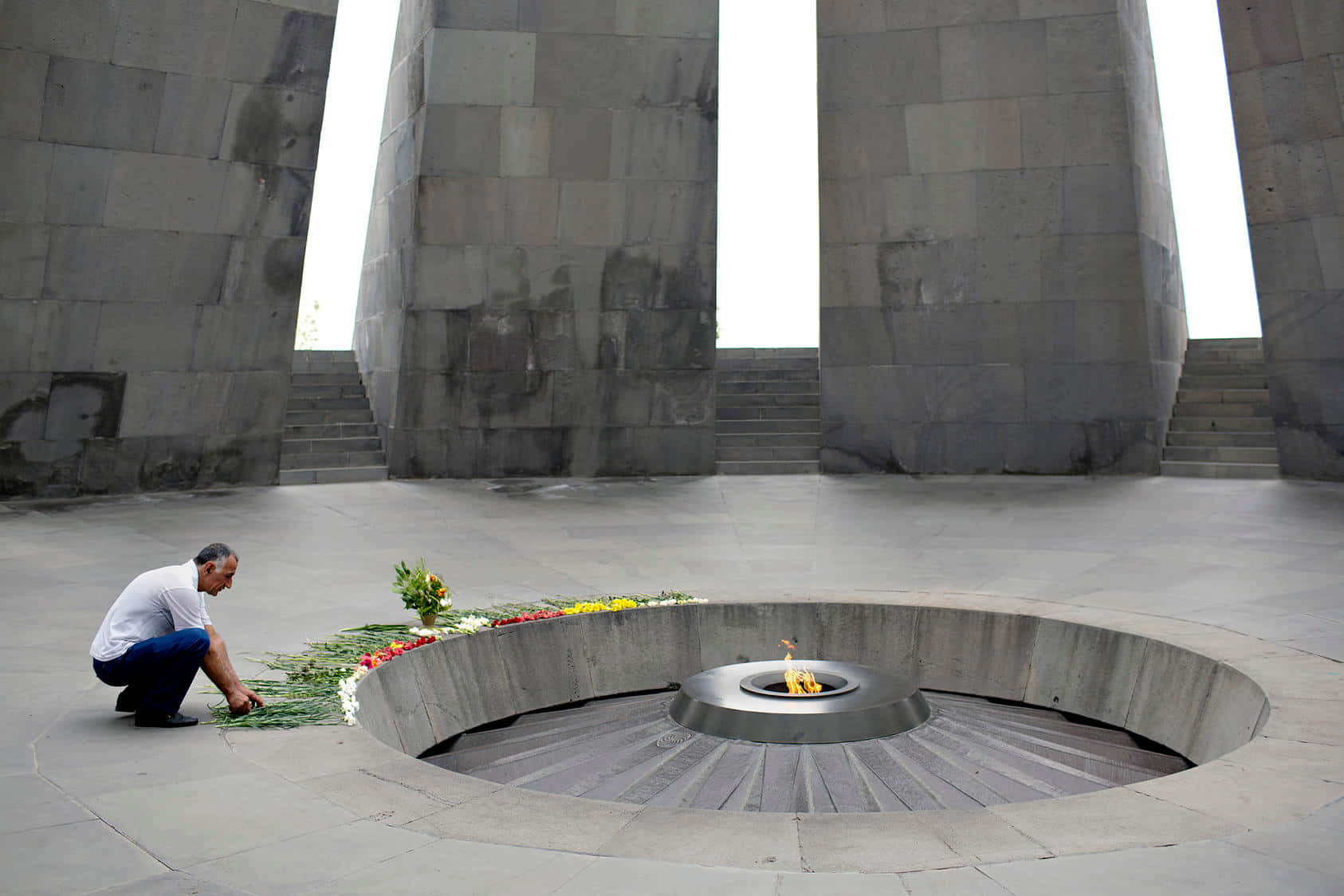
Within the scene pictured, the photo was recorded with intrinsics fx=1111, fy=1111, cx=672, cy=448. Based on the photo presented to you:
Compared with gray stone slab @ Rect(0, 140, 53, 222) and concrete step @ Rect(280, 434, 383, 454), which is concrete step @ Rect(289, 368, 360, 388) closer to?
concrete step @ Rect(280, 434, 383, 454)

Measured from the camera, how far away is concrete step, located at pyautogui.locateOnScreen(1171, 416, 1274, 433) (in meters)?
17.8

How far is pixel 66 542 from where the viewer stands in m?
11.6

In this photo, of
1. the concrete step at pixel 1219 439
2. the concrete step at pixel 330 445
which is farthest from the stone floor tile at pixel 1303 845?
the concrete step at pixel 330 445

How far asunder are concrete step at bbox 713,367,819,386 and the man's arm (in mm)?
15865

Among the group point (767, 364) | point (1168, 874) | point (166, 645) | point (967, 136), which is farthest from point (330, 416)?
point (1168, 874)

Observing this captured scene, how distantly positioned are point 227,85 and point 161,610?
36.7 ft

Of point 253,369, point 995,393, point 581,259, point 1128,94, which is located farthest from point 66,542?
point 1128,94

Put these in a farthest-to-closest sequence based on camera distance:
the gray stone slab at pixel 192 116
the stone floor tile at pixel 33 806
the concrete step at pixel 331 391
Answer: the concrete step at pixel 331 391
the gray stone slab at pixel 192 116
the stone floor tile at pixel 33 806

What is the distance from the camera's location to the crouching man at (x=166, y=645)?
586 centimetres

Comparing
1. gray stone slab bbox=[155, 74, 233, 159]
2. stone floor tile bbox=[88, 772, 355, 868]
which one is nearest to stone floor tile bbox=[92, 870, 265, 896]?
stone floor tile bbox=[88, 772, 355, 868]

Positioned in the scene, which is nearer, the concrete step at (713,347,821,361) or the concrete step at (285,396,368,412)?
the concrete step at (285,396,368,412)

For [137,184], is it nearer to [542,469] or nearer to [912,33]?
[542,469]

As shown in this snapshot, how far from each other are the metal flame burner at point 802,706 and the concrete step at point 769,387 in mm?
13009

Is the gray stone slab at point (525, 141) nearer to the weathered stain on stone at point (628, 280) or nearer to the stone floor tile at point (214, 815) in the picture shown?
the weathered stain on stone at point (628, 280)
